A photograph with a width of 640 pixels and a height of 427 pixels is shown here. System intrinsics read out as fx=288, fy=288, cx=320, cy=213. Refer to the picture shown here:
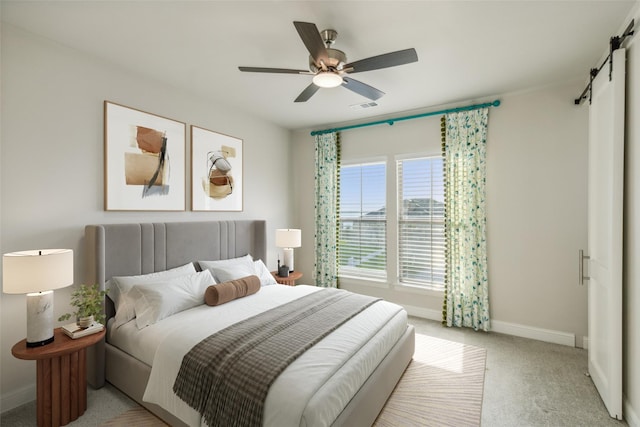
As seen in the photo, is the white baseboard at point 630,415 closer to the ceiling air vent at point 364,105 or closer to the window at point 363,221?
the window at point 363,221

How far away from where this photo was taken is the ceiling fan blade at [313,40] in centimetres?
169

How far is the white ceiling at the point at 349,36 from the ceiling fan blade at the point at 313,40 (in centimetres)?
31

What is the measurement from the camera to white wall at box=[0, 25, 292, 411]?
6.99 ft

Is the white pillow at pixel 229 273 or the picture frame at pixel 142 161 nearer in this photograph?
the picture frame at pixel 142 161

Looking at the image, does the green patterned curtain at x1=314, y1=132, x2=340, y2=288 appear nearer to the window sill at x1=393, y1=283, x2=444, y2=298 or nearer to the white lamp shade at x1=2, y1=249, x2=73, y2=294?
the window sill at x1=393, y1=283, x2=444, y2=298

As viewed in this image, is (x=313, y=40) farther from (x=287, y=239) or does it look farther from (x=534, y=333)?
(x=534, y=333)

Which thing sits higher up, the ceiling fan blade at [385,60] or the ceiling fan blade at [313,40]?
the ceiling fan blade at [313,40]

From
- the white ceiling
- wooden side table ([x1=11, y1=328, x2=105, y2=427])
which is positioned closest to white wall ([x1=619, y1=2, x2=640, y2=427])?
the white ceiling

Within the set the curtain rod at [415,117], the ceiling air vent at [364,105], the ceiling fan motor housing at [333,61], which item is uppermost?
the ceiling air vent at [364,105]

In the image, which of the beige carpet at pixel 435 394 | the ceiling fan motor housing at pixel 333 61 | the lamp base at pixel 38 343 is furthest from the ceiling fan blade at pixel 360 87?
the lamp base at pixel 38 343

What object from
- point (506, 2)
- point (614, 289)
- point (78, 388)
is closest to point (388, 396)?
point (614, 289)

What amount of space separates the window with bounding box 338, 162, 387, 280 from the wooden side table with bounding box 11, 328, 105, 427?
326 centimetres

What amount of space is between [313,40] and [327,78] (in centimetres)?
39

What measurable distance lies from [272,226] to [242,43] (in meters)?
2.74
